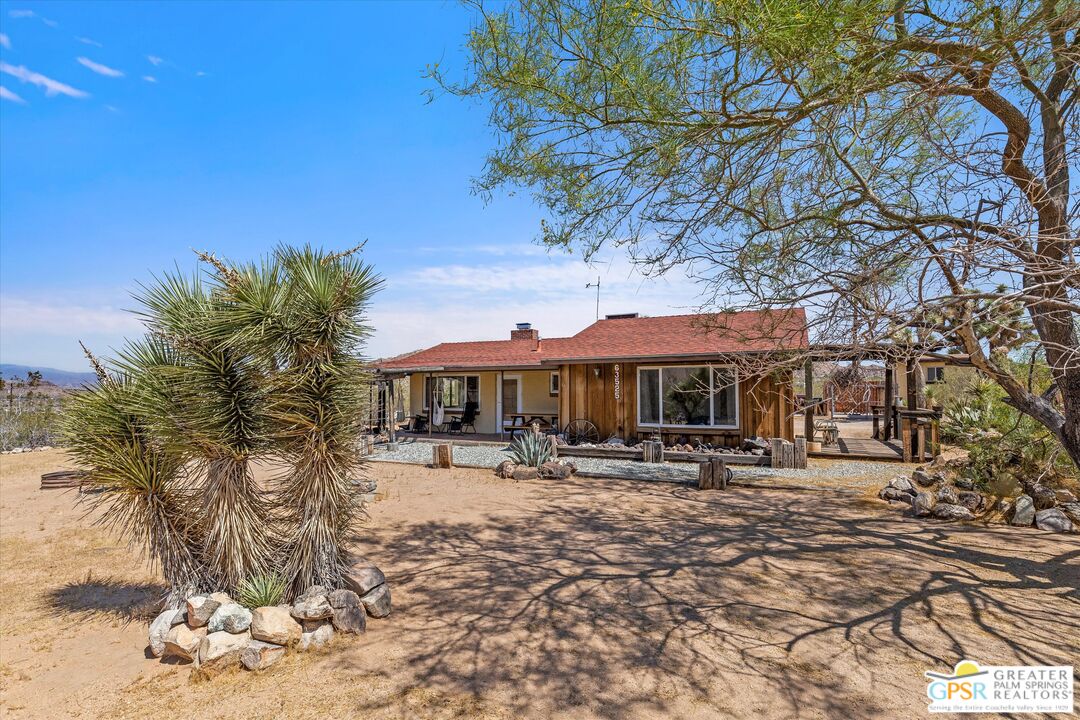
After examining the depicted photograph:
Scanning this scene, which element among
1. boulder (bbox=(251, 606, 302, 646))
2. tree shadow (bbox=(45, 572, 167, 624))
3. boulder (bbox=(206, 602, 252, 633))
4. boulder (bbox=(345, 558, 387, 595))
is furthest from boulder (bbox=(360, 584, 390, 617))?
tree shadow (bbox=(45, 572, 167, 624))

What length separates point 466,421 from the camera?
18172mm

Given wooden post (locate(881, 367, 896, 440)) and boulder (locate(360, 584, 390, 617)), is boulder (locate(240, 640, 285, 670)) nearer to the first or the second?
boulder (locate(360, 584, 390, 617))

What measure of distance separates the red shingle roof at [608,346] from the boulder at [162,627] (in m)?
6.57

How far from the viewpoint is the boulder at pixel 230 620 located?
3.79m

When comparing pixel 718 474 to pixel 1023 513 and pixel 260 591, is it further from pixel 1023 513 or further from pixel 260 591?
pixel 260 591

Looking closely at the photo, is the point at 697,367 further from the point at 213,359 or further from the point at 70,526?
the point at 70,526

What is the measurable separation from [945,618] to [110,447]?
272 inches

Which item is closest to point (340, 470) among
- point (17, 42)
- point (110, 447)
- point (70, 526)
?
point (110, 447)

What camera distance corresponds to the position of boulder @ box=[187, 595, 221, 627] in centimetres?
386

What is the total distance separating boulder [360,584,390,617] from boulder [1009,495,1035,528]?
794cm

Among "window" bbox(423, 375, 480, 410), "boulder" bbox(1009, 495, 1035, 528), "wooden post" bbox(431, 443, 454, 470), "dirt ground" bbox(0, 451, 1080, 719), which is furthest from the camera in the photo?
"window" bbox(423, 375, 480, 410)

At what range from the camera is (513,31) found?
15.3ft

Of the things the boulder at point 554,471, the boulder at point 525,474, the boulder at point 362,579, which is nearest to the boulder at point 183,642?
the boulder at point 362,579

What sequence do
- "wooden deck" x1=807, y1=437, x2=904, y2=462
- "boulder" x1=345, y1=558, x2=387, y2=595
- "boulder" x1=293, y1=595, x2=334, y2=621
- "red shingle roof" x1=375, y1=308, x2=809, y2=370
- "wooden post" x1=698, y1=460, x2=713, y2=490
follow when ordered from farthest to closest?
"red shingle roof" x1=375, y1=308, x2=809, y2=370, "wooden deck" x1=807, y1=437, x2=904, y2=462, "wooden post" x1=698, y1=460, x2=713, y2=490, "boulder" x1=345, y1=558, x2=387, y2=595, "boulder" x1=293, y1=595, x2=334, y2=621
